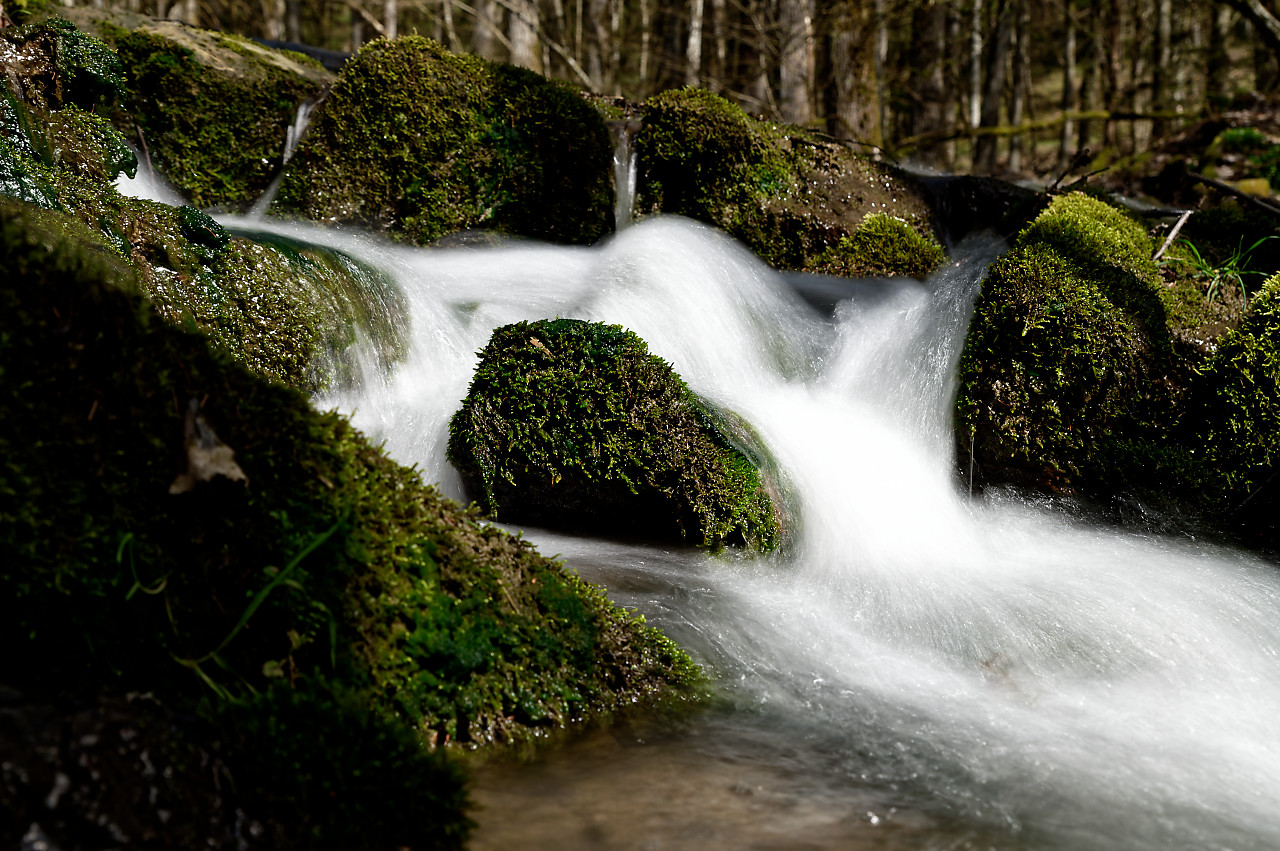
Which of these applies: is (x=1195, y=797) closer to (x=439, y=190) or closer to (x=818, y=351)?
(x=818, y=351)

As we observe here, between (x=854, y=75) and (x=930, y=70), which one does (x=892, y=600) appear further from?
(x=930, y=70)

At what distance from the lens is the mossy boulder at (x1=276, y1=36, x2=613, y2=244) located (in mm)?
7254

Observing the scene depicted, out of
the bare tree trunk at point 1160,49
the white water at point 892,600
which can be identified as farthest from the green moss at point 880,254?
the bare tree trunk at point 1160,49

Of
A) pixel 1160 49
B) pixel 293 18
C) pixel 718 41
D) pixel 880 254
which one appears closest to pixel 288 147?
pixel 880 254

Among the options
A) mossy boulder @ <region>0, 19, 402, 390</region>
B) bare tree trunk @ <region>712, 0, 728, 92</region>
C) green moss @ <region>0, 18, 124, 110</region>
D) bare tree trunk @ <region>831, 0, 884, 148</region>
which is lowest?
mossy boulder @ <region>0, 19, 402, 390</region>

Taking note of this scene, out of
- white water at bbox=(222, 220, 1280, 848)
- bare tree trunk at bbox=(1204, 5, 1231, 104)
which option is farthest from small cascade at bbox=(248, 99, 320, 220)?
bare tree trunk at bbox=(1204, 5, 1231, 104)

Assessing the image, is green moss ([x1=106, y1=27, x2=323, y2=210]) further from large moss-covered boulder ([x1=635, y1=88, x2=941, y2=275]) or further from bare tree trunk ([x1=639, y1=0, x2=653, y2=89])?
bare tree trunk ([x1=639, y1=0, x2=653, y2=89])

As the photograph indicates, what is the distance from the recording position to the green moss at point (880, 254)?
26.2ft

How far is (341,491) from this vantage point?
2.44 metres

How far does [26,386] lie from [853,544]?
3654mm

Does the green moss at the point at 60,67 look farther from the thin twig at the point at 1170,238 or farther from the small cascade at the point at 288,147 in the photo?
the thin twig at the point at 1170,238

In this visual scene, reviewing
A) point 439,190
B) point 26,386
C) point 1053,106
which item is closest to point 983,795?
point 26,386

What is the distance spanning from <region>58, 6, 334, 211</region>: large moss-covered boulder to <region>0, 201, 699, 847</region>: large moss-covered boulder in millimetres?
5497

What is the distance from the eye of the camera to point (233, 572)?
88.9 inches
